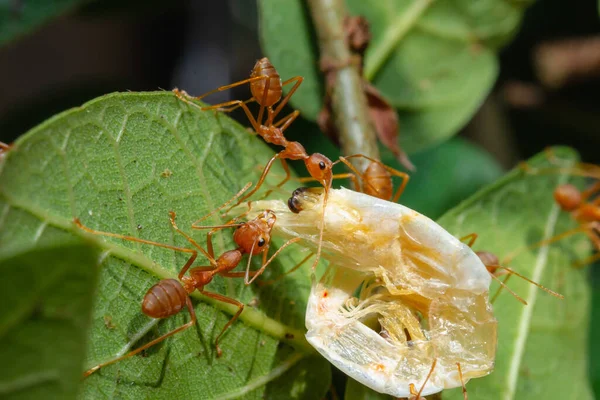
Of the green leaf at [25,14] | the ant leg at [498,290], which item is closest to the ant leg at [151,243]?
the ant leg at [498,290]

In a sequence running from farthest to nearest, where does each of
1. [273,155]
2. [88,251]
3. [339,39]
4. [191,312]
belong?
[339,39] < [273,155] < [191,312] < [88,251]

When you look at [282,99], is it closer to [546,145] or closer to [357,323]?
[357,323]

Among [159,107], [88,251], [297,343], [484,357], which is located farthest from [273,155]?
[88,251]

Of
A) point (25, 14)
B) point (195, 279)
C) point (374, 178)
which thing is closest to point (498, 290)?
point (374, 178)

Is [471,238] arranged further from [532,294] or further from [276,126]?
[276,126]

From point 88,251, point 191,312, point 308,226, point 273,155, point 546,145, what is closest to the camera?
point 88,251

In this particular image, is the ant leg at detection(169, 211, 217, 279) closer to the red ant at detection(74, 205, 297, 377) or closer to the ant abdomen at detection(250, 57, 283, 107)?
the red ant at detection(74, 205, 297, 377)
